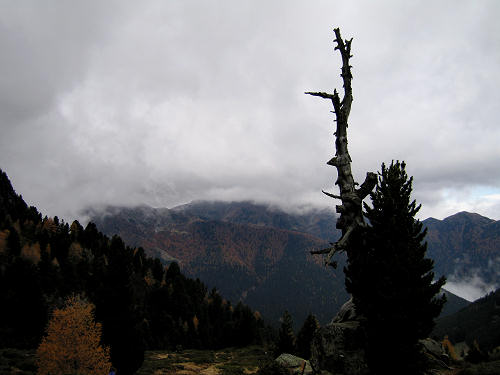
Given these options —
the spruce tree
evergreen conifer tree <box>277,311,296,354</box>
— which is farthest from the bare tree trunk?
evergreen conifer tree <box>277,311,296,354</box>

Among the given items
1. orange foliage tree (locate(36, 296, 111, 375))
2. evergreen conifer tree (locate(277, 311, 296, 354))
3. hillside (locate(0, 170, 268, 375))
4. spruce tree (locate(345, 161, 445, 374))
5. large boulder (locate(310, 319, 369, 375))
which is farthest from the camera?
evergreen conifer tree (locate(277, 311, 296, 354))

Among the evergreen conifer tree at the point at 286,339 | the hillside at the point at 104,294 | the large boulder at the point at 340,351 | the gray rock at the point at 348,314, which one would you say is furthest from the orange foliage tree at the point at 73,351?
the evergreen conifer tree at the point at 286,339

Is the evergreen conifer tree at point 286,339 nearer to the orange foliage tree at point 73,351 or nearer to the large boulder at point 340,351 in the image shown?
the orange foliage tree at point 73,351

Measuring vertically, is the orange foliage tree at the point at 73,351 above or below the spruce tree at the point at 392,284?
below

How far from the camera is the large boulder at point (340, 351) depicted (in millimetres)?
12953

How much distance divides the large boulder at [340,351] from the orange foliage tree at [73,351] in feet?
81.7

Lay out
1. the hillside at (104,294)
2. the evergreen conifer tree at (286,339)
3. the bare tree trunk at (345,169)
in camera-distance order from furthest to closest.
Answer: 1. the evergreen conifer tree at (286,339)
2. the hillside at (104,294)
3. the bare tree trunk at (345,169)

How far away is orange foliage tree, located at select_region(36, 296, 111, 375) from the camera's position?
2862 cm

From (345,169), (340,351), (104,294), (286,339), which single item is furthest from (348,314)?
(286,339)

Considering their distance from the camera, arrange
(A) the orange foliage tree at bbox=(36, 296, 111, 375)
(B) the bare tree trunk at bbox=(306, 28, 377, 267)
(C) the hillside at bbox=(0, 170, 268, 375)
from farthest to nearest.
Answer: (C) the hillside at bbox=(0, 170, 268, 375) → (A) the orange foliage tree at bbox=(36, 296, 111, 375) → (B) the bare tree trunk at bbox=(306, 28, 377, 267)

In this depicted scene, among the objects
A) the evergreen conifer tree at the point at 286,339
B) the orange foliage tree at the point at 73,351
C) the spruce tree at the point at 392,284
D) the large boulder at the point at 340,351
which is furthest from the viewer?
the evergreen conifer tree at the point at 286,339

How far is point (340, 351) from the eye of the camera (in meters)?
13.3

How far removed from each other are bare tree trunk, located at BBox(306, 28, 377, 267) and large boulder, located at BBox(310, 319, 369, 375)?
12.5ft

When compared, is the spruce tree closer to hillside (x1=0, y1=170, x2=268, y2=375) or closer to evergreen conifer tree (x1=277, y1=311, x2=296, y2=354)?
hillside (x1=0, y1=170, x2=268, y2=375)
